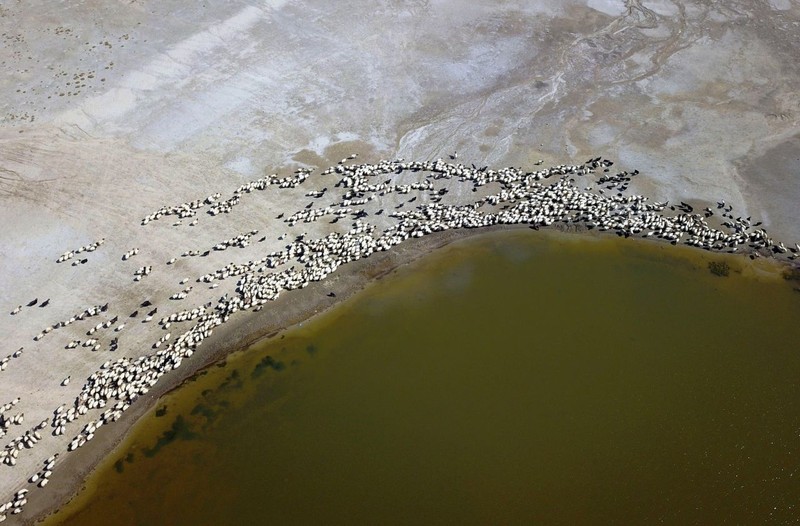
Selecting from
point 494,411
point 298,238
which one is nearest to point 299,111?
point 298,238

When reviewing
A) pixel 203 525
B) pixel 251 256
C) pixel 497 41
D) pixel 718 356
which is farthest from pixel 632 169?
pixel 203 525

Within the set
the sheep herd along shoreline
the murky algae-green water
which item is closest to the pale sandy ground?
the sheep herd along shoreline

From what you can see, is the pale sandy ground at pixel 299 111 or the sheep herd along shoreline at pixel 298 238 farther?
the pale sandy ground at pixel 299 111

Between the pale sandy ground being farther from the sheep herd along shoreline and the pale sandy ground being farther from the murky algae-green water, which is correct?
the murky algae-green water

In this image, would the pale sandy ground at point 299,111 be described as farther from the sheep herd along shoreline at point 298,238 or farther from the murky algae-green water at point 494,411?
the murky algae-green water at point 494,411

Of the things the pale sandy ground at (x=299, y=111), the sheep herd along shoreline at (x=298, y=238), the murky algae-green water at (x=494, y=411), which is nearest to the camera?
the murky algae-green water at (x=494, y=411)

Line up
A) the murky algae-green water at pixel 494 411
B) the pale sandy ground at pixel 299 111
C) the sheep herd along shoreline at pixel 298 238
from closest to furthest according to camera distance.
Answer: the murky algae-green water at pixel 494 411
the sheep herd along shoreline at pixel 298 238
the pale sandy ground at pixel 299 111

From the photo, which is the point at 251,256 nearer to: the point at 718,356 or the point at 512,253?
the point at 512,253

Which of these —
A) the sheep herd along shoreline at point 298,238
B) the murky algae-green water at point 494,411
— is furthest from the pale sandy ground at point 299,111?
the murky algae-green water at point 494,411
